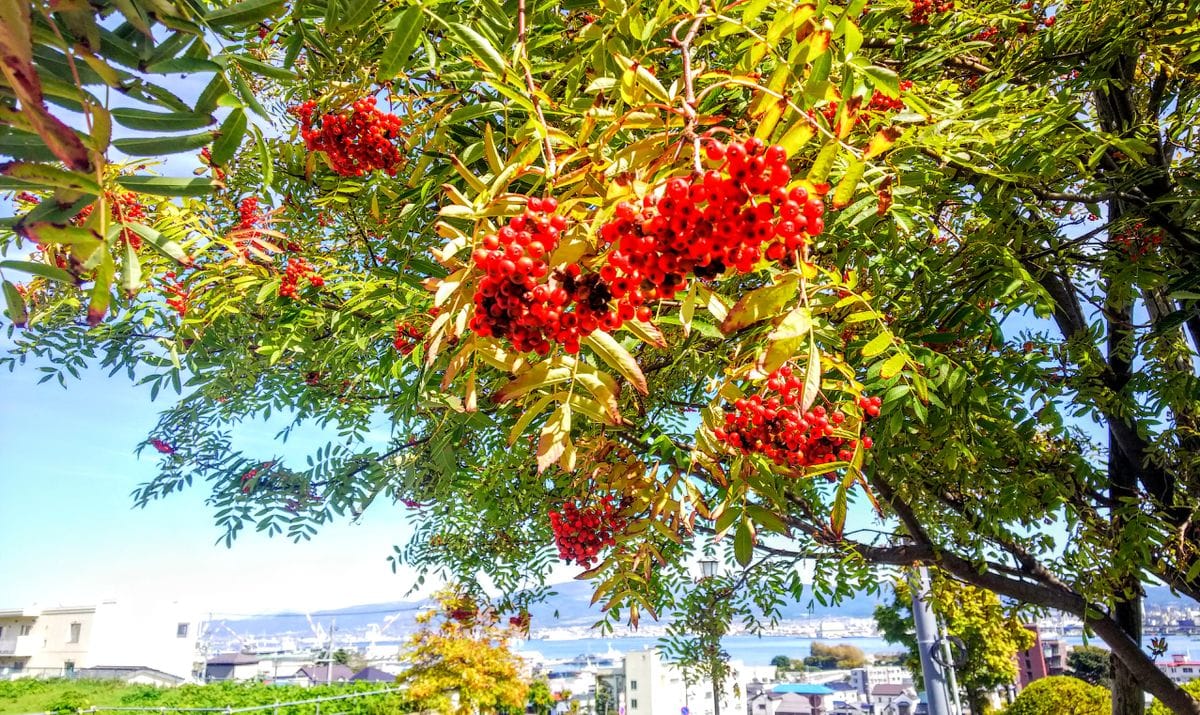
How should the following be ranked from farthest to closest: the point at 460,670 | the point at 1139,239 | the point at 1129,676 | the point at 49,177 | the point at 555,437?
the point at 460,670, the point at 1129,676, the point at 1139,239, the point at 555,437, the point at 49,177

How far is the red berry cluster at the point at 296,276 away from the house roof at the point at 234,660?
46.2 metres

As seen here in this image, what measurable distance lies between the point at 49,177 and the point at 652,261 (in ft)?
2.31

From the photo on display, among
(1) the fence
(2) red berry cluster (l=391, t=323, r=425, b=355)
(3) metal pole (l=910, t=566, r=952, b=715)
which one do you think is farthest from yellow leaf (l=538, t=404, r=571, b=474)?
(1) the fence

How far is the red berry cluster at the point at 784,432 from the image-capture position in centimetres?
170

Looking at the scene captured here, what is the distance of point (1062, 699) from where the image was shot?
9648 millimetres

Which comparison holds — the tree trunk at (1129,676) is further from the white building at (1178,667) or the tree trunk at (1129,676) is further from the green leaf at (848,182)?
the green leaf at (848,182)

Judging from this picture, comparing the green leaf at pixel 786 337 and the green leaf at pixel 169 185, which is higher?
the green leaf at pixel 169 185

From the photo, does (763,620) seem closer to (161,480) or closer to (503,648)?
(161,480)

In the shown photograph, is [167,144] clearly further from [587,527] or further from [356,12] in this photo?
[587,527]

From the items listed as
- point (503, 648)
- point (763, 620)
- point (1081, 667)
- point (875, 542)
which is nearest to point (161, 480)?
point (763, 620)

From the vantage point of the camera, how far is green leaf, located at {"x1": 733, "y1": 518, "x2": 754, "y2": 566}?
1.56 metres

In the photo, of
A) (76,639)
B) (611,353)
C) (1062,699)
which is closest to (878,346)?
(611,353)

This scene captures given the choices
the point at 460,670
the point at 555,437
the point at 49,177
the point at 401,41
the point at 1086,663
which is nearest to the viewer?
the point at 49,177

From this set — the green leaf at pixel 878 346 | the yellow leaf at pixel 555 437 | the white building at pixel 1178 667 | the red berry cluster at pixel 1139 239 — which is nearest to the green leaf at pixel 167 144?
the yellow leaf at pixel 555 437
